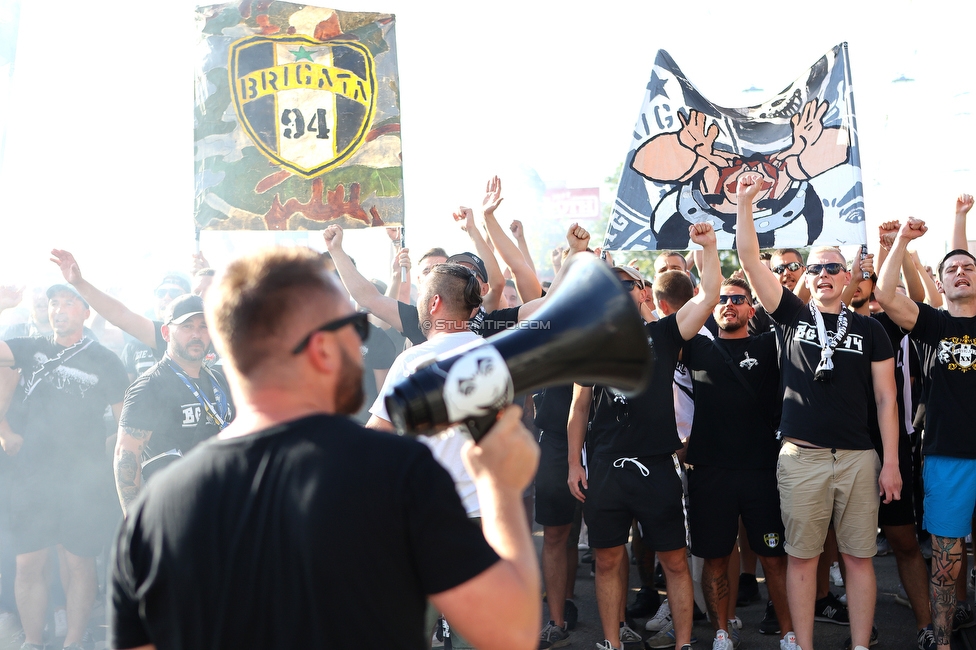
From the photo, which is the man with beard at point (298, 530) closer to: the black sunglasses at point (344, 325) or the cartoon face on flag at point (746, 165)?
the black sunglasses at point (344, 325)

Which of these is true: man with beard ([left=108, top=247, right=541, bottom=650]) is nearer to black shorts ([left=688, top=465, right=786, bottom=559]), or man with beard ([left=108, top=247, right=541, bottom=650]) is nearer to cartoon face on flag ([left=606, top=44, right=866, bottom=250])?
black shorts ([left=688, top=465, right=786, bottom=559])

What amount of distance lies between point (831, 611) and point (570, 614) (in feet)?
5.58

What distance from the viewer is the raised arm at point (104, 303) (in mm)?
4848

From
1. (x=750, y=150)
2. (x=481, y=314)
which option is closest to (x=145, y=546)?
(x=481, y=314)

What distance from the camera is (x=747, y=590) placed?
564 cm

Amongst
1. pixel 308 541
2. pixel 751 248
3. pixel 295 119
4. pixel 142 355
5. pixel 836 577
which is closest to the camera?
pixel 308 541

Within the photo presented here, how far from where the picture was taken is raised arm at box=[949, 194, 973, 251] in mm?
4965

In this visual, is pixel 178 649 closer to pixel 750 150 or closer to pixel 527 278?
pixel 527 278

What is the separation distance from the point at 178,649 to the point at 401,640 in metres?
0.39

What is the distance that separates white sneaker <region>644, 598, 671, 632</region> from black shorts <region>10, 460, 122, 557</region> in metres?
3.61

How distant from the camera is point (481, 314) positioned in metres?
4.37

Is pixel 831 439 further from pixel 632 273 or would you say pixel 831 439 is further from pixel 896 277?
pixel 632 273

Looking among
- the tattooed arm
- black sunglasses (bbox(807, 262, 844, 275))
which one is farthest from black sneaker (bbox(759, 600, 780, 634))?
the tattooed arm

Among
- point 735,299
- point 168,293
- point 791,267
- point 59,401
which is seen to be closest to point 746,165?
point 791,267
